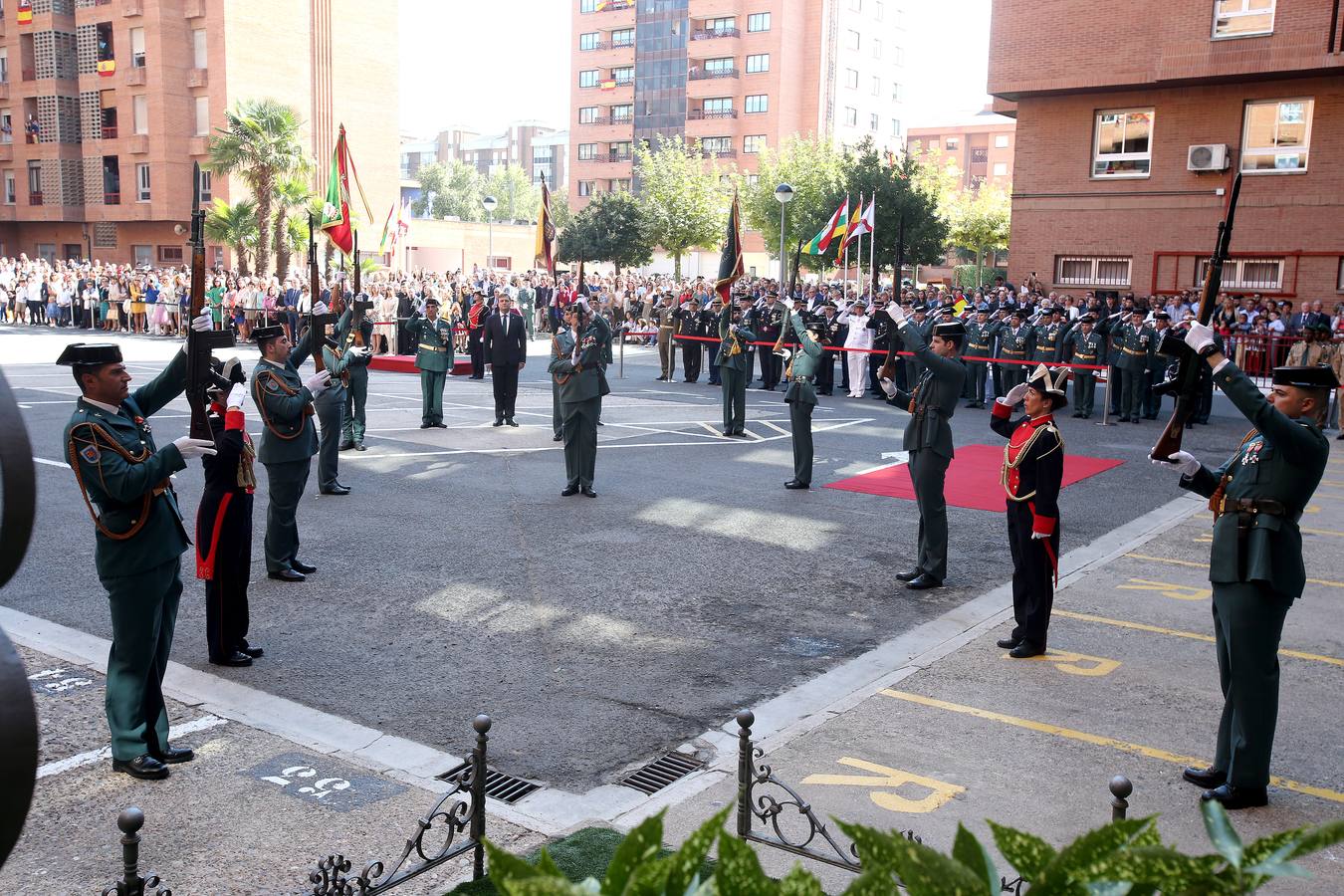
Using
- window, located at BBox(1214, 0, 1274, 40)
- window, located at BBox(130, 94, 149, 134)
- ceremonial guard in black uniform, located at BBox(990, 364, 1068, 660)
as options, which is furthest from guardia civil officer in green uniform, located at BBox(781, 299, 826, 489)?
window, located at BBox(130, 94, 149, 134)

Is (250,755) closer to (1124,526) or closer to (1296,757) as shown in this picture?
(1296,757)

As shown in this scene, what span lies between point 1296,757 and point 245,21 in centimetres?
5533

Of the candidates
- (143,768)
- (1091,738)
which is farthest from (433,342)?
(1091,738)

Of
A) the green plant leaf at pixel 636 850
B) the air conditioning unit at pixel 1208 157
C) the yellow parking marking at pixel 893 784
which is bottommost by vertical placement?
the yellow parking marking at pixel 893 784

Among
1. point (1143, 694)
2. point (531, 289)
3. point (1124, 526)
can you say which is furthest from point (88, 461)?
point (531, 289)

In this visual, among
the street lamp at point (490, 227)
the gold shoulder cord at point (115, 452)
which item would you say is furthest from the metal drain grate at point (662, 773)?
the street lamp at point (490, 227)

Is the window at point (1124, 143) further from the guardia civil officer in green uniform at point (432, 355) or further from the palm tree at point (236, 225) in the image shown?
the palm tree at point (236, 225)

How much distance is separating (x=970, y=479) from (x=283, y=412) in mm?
8880

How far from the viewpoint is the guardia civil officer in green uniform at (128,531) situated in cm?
573

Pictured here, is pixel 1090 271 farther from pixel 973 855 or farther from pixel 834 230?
pixel 973 855

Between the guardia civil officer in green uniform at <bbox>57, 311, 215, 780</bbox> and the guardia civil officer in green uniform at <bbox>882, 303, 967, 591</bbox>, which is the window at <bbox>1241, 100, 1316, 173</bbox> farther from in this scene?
the guardia civil officer in green uniform at <bbox>57, 311, 215, 780</bbox>

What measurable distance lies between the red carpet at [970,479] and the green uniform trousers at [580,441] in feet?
9.97

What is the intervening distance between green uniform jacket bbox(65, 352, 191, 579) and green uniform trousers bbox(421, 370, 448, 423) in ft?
39.3

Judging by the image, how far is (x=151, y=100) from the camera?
5294 cm
